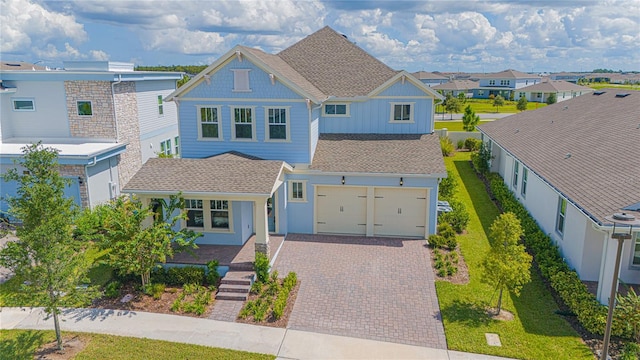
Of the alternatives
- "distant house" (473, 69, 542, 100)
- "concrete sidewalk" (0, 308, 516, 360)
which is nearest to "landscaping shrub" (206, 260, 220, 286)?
"concrete sidewalk" (0, 308, 516, 360)

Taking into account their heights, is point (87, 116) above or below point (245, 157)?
above

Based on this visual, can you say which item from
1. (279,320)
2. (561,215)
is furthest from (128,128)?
(561,215)

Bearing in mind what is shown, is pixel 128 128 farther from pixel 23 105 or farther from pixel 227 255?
pixel 227 255

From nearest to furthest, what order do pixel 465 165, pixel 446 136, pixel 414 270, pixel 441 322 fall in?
pixel 441 322
pixel 414 270
pixel 465 165
pixel 446 136

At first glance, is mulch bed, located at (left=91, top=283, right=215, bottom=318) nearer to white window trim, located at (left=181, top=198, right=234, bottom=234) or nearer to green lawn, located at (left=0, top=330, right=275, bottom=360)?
green lawn, located at (left=0, top=330, right=275, bottom=360)

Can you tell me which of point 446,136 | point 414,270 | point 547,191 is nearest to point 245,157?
point 414,270

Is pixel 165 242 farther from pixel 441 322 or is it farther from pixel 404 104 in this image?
pixel 404 104
